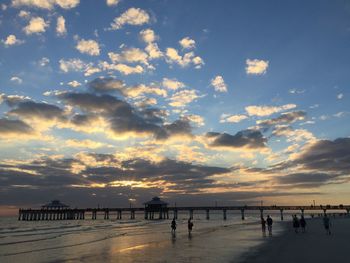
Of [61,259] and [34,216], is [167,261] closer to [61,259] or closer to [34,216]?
[61,259]

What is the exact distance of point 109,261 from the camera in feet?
60.3

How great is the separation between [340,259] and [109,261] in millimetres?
11107

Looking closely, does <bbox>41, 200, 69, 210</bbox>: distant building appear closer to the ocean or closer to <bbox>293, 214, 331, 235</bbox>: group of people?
the ocean

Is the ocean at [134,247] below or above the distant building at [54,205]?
below

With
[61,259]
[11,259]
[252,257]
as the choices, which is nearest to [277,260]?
[252,257]

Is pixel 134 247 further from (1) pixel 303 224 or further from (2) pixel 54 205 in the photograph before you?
(2) pixel 54 205

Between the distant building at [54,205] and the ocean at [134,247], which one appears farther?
the distant building at [54,205]

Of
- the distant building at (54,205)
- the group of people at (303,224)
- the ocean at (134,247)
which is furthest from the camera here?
the distant building at (54,205)

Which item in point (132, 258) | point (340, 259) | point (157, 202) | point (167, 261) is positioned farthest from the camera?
point (157, 202)

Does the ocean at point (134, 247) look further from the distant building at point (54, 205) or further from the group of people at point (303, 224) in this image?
the distant building at point (54, 205)

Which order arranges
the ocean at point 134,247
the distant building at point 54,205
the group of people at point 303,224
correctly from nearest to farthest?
1. the ocean at point 134,247
2. the group of people at point 303,224
3. the distant building at point 54,205

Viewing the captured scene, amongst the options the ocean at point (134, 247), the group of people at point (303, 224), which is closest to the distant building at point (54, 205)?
the ocean at point (134, 247)

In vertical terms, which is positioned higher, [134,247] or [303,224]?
[303,224]

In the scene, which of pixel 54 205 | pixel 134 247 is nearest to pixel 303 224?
pixel 134 247
